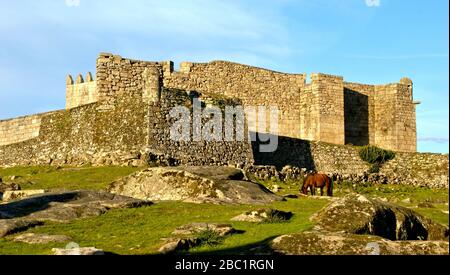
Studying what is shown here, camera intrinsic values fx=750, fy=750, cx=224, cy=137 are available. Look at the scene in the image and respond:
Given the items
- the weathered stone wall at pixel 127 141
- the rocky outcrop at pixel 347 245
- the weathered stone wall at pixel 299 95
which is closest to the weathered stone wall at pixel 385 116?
the weathered stone wall at pixel 299 95

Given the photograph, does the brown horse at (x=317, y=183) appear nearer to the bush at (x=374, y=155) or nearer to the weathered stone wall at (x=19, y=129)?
the bush at (x=374, y=155)

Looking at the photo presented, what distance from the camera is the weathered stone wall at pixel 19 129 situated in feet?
156

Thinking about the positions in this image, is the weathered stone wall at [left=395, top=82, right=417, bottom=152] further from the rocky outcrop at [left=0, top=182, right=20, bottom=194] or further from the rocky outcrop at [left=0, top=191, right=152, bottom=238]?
the rocky outcrop at [left=0, top=191, right=152, bottom=238]

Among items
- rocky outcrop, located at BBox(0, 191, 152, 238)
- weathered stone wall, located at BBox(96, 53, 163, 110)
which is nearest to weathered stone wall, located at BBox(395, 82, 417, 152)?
weathered stone wall, located at BBox(96, 53, 163, 110)

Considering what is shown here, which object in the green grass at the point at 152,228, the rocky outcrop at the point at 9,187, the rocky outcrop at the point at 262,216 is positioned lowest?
the green grass at the point at 152,228

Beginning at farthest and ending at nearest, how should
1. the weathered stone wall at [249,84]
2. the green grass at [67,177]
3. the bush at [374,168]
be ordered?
the weathered stone wall at [249,84] → the bush at [374,168] → the green grass at [67,177]

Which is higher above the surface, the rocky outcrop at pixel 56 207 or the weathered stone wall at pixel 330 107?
the weathered stone wall at pixel 330 107

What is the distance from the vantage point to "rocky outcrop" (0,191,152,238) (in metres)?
20.7

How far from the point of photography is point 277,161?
48.9m

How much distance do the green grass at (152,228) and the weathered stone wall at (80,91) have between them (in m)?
28.0

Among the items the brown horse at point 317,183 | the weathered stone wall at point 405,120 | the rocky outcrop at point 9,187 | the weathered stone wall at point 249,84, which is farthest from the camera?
the weathered stone wall at point 405,120

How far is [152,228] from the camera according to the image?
20188 millimetres

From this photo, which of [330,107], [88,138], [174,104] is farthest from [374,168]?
[88,138]

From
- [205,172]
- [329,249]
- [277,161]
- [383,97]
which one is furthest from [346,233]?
[383,97]
